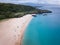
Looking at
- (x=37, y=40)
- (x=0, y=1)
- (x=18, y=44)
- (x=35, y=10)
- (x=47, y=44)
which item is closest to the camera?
(x=18, y=44)

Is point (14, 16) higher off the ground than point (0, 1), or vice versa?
point (0, 1)

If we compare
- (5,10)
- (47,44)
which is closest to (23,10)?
(5,10)

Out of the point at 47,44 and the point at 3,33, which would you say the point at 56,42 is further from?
the point at 3,33

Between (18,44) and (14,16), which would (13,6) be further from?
(18,44)

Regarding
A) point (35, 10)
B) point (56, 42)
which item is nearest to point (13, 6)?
point (35, 10)

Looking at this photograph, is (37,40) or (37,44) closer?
(37,44)

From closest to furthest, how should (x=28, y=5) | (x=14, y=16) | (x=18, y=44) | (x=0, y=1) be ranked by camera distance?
1. (x=18, y=44)
2. (x=14, y=16)
3. (x=0, y=1)
4. (x=28, y=5)
